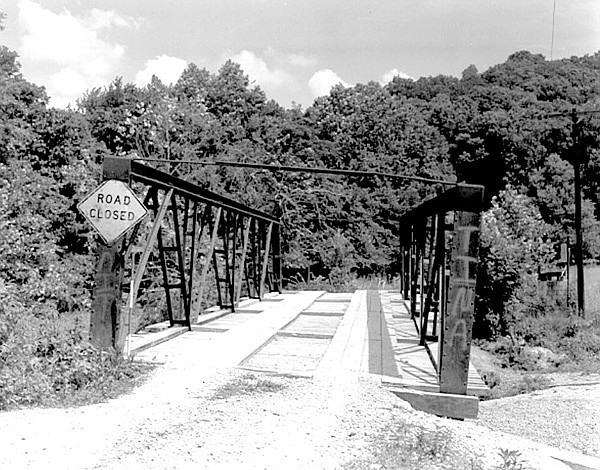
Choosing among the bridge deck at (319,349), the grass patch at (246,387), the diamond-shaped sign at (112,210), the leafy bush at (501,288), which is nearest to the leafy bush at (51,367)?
the bridge deck at (319,349)

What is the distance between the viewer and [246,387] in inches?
215

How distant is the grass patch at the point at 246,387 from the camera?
5223 millimetres

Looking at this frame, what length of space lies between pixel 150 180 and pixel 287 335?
10.1 feet

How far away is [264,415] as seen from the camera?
4.64 metres

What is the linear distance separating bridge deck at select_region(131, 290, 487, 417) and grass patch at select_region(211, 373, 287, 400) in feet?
1.27

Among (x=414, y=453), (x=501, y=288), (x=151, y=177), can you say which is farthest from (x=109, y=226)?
(x=501, y=288)

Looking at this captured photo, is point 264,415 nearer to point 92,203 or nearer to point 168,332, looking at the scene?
point 92,203

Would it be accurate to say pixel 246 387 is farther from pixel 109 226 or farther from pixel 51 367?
pixel 109 226

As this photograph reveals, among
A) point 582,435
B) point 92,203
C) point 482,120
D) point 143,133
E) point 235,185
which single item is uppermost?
point 482,120

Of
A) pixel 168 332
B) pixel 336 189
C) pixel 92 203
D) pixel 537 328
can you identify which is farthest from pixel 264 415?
pixel 336 189

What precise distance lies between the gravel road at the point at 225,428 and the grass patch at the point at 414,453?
75 mm

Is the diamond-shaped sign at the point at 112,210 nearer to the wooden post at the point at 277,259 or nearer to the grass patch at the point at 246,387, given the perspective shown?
the grass patch at the point at 246,387

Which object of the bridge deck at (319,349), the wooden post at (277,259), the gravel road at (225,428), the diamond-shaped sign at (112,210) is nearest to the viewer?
the gravel road at (225,428)

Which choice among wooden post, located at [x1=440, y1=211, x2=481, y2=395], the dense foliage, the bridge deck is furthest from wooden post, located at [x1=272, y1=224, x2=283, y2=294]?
wooden post, located at [x1=440, y1=211, x2=481, y2=395]
